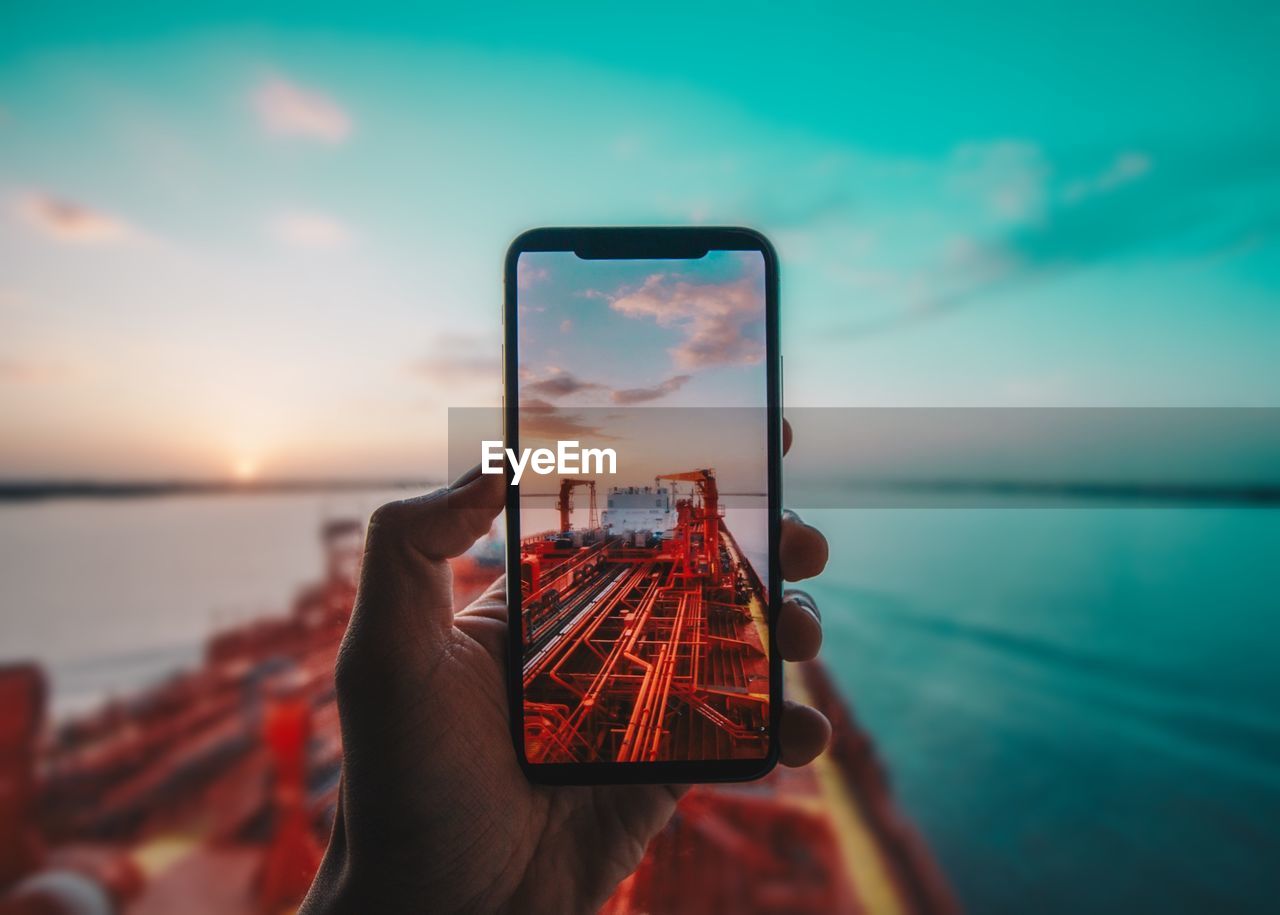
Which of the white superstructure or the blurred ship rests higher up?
the white superstructure

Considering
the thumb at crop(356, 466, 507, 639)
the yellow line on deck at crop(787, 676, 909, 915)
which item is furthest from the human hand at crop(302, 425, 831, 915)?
the yellow line on deck at crop(787, 676, 909, 915)

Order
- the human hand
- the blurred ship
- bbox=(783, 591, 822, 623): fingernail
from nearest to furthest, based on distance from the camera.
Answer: the human hand, bbox=(783, 591, 822, 623): fingernail, the blurred ship

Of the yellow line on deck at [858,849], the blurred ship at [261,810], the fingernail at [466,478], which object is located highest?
the fingernail at [466,478]

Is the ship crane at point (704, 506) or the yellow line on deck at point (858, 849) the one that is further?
the yellow line on deck at point (858, 849)

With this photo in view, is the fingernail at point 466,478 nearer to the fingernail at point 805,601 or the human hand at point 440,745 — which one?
the human hand at point 440,745

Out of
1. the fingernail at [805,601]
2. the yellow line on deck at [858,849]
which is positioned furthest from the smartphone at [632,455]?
the yellow line on deck at [858,849]

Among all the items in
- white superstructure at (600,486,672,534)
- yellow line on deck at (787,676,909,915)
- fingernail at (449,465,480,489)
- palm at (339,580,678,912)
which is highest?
fingernail at (449,465,480,489)

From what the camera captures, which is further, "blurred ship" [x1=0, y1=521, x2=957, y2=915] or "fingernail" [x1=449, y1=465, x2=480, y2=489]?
"blurred ship" [x1=0, y1=521, x2=957, y2=915]

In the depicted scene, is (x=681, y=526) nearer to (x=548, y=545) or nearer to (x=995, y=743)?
(x=548, y=545)

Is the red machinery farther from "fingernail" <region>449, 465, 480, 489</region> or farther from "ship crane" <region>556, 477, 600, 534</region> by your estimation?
"fingernail" <region>449, 465, 480, 489</region>
